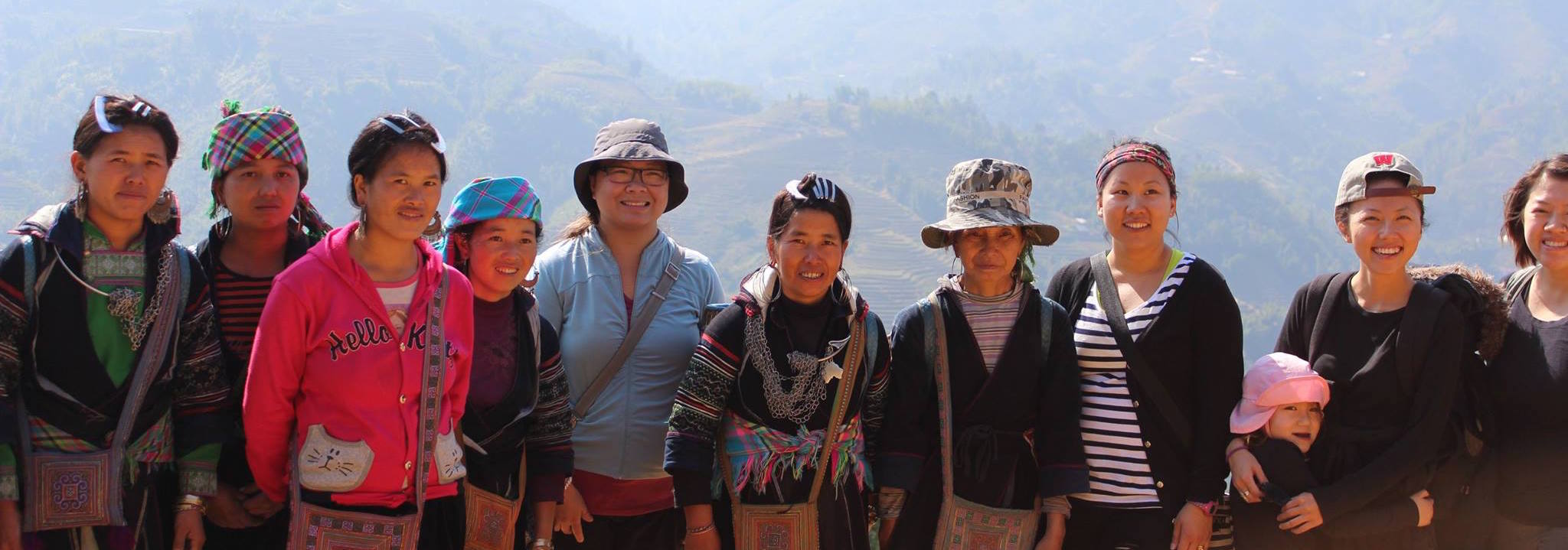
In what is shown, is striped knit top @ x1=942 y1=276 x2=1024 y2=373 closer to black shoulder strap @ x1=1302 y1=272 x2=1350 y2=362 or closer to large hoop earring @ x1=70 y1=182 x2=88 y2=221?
black shoulder strap @ x1=1302 y1=272 x2=1350 y2=362

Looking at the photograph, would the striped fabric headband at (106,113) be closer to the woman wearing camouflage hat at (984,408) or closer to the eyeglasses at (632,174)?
the eyeglasses at (632,174)

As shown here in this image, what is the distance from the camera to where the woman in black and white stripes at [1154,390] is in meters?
3.71

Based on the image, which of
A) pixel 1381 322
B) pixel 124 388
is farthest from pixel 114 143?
pixel 1381 322

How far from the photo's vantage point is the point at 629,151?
4.06 meters

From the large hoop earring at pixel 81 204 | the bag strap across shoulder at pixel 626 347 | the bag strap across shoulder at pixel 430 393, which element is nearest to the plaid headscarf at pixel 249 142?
the large hoop earring at pixel 81 204

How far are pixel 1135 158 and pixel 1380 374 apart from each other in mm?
986

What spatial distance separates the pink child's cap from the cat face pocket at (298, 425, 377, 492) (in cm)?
256

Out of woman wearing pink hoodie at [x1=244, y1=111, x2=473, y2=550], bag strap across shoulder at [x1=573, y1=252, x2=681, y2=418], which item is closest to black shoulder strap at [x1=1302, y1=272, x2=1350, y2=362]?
bag strap across shoulder at [x1=573, y1=252, x2=681, y2=418]

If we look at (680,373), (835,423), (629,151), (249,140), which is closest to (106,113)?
(249,140)

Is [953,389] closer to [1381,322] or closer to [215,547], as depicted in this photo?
[1381,322]

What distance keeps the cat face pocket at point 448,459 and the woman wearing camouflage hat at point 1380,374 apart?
2.29 metres

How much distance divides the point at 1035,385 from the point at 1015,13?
198165 millimetres

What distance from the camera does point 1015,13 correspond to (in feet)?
638

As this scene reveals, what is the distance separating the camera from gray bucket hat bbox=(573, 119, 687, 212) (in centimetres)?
405
